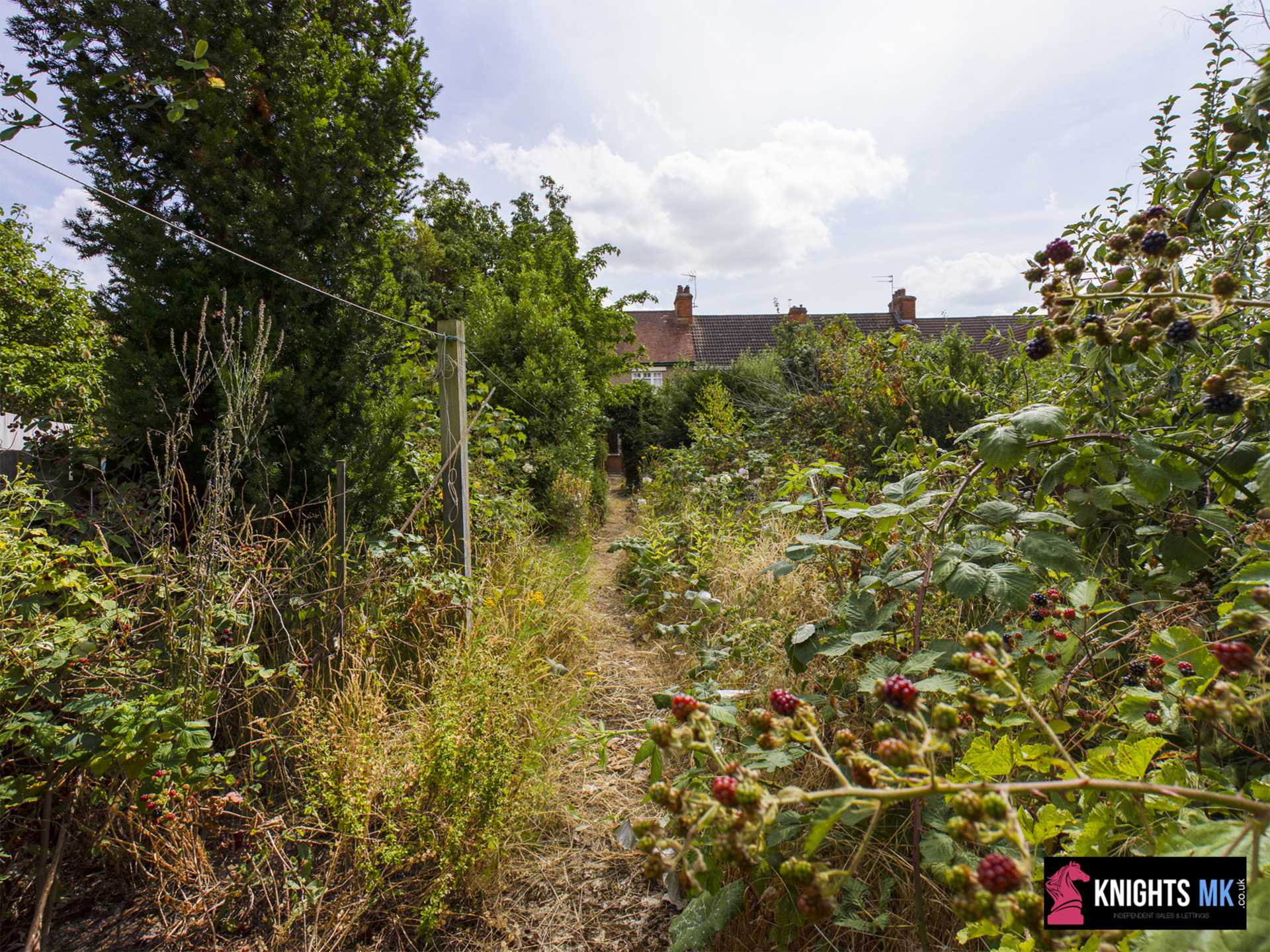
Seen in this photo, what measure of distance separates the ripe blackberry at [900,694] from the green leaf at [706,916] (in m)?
1.08

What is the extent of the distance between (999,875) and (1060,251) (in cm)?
124

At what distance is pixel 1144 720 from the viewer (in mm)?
1142

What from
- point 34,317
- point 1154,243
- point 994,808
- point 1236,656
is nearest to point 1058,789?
point 994,808

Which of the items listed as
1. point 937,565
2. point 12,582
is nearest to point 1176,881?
point 937,565

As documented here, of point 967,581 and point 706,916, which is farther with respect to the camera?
point 706,916

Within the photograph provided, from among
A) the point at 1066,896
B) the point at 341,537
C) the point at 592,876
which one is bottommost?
the point at 592,876

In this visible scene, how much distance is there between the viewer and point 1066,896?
954 millimetres

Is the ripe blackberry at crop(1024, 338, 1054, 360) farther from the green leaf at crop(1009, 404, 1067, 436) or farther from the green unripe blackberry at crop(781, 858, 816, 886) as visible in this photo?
the green unripe blackberry at crop(781, 858, 816, 886)

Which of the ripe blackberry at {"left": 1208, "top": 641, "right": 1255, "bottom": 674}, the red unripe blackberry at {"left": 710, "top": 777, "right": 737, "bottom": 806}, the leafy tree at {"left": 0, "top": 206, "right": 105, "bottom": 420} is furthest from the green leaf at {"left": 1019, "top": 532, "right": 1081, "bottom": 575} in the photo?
the leafy tree at {"left": 0, "top": 206, "right": 105, "bottom": 420}

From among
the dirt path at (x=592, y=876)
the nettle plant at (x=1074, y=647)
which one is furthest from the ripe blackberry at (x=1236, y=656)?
the dirt path at (x=592, y=876)

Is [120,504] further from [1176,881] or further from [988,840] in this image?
[1176,881]

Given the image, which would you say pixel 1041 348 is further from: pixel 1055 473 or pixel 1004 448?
pixel 1055 473

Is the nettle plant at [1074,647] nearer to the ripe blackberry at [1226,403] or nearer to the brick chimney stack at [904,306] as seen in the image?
the ripe blackberry at [1226,403]

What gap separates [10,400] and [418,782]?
354 centimetres
